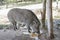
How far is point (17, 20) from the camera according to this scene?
693 cm

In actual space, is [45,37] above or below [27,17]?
below

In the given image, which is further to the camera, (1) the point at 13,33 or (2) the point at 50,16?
(1) the point at 13,33

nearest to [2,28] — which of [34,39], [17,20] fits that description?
[17,20]

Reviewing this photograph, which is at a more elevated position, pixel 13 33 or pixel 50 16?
pixel 50 16

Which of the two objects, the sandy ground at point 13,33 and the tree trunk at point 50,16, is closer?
the tree trunk at point 50,16

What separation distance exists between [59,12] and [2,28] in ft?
9.22

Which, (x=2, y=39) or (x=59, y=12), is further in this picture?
(x=59, y=12)

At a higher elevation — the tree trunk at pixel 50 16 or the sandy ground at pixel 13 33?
the tree trunk at pixel 50 16

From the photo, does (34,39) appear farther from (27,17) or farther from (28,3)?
(28,3)

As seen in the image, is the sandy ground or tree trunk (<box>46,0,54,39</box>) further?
the sandy ground

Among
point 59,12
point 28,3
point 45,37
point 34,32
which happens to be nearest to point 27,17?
point 34,32

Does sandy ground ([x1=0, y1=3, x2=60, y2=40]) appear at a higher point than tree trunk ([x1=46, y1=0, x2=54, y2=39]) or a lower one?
lower

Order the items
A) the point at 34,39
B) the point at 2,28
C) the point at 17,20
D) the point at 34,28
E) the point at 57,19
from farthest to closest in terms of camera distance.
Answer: the point at 57,19
the point at 2,28
the point at 17,20
the point at 34,28
the point at 34,39

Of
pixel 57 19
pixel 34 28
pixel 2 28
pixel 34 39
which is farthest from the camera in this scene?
pixel 57 19
